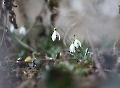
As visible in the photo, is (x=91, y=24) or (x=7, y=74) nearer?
(x=7, y=74)

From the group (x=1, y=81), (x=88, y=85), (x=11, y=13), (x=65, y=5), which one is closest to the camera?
(x=88, y=85)

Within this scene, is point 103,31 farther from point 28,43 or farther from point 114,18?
point 28,43

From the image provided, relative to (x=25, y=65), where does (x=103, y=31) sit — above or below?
above

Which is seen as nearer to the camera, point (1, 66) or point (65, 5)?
point (1, 66)

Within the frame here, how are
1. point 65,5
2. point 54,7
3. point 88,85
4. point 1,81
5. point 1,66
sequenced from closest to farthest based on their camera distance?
point 88,85
point 1,81
point 1,66
point 54,7
point 65,5

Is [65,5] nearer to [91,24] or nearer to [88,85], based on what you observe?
[91,24]

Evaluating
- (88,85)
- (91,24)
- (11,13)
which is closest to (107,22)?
(91,24)

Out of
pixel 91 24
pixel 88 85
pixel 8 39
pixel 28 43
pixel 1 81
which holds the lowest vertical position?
pixel 88 85

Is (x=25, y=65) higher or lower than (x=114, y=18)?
lower

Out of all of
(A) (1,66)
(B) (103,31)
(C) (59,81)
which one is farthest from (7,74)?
(B) (103,31)
